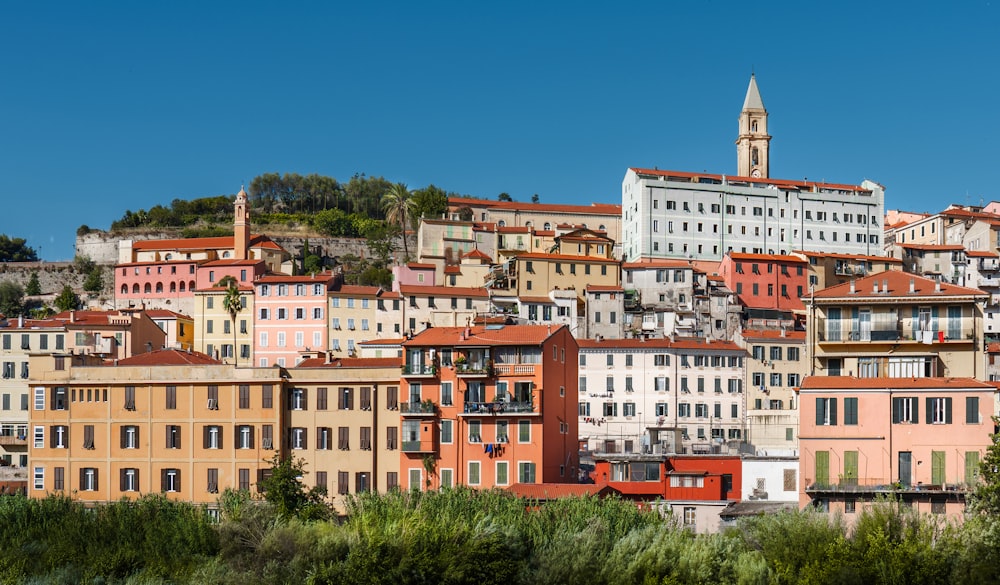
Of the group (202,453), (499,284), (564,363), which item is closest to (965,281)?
(499,284)

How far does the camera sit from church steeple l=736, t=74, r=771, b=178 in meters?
152

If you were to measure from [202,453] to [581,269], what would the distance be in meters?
46.1

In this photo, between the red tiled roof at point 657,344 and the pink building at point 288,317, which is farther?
the pink building at point 288,317

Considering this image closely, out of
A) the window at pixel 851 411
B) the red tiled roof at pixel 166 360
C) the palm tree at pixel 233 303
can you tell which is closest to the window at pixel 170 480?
the red tiled roof at pixel 166 360

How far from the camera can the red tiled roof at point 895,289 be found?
62.2 meters

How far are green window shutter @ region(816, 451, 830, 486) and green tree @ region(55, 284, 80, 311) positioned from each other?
271ft

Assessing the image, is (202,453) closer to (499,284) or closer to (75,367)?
(75,367)

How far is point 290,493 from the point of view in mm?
60375

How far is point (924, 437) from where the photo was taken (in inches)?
2168

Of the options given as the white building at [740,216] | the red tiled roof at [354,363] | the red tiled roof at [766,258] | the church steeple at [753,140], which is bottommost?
the red tiled roof at [354,363]

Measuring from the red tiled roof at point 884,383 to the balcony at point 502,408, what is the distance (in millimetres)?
14099

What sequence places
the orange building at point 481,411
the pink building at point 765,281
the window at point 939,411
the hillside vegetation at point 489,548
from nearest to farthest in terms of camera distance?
the hillside vegetation at point 489,548
the window at point 939,411
the orange building at point 481,411
the pink building at point 765,281

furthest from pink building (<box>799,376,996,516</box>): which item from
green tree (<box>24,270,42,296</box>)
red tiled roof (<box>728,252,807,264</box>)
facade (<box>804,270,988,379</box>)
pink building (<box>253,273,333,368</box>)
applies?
green tree (<box>24,270,42,296</box>)

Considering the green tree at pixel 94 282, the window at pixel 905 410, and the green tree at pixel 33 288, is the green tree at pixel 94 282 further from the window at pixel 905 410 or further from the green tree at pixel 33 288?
the window at pixel 905 410
